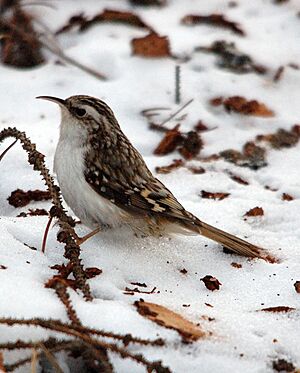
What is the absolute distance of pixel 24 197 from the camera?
465cm

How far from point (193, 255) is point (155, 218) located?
29cm

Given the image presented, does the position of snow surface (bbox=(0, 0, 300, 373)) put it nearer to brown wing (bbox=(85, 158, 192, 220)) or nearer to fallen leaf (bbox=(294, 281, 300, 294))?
fallen leaf (bbox=(294, 281, 300, 294))

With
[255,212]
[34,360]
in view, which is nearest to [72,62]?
[255,212]

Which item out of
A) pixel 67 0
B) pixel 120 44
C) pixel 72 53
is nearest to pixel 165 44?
pixel 120 44

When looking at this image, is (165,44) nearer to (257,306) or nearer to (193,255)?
(193,255)

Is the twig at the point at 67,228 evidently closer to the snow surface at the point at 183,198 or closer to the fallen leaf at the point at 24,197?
the snow surface at the point at 183,198

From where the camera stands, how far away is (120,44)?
6738 millimetres

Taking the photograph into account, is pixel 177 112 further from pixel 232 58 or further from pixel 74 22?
pixel 74 22

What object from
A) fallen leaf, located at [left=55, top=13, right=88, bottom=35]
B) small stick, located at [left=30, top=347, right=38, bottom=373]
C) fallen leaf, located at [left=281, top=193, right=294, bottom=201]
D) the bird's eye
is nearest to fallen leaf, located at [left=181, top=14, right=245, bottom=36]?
fallen leaf, located at [left=55, top=13, right=88, bottom=35]

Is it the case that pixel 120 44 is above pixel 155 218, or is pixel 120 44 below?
above

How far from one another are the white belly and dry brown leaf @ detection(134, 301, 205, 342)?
83 centimetres

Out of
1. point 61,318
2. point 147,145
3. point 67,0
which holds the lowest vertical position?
point 61,318

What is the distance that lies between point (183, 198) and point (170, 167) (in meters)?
0.45

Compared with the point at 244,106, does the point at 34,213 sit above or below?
below
